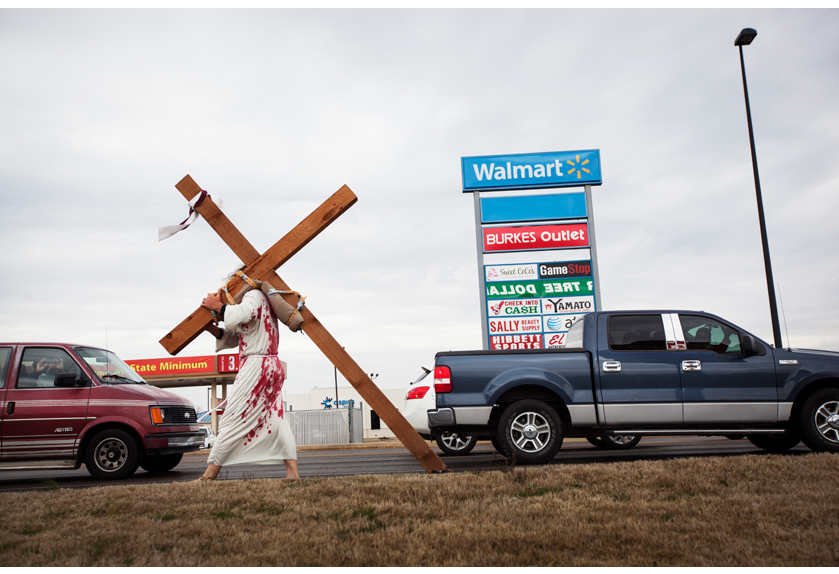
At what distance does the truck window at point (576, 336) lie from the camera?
8.14 m

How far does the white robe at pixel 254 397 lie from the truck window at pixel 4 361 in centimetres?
381

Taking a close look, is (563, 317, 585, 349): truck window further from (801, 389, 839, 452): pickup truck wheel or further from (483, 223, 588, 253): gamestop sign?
(483, 223, 588, 253): gamestop sign

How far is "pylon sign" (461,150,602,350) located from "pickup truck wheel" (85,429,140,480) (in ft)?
35.7

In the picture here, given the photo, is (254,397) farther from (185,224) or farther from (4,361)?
(4,361)

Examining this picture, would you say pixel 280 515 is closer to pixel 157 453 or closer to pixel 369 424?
pixel 157 453

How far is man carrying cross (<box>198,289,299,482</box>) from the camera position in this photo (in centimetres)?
584

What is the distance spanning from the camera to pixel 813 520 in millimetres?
3676

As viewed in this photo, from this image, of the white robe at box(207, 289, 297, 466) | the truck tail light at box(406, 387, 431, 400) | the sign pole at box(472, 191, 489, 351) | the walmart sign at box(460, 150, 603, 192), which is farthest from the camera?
the walmart sign at box(460, 150, 603, 192)

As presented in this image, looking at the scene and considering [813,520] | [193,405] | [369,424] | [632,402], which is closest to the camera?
[813,520]

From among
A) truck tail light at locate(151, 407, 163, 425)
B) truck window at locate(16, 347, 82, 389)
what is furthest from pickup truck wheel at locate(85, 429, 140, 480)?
truck window at locate(16, 347, 82, 389)

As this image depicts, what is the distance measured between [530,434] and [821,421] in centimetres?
394

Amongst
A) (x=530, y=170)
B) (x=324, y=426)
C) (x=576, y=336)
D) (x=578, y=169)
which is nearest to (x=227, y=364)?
(x=324, y=426)

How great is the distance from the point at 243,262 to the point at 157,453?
11.1 feet

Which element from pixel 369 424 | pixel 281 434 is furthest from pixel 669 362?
pixel 369 424
